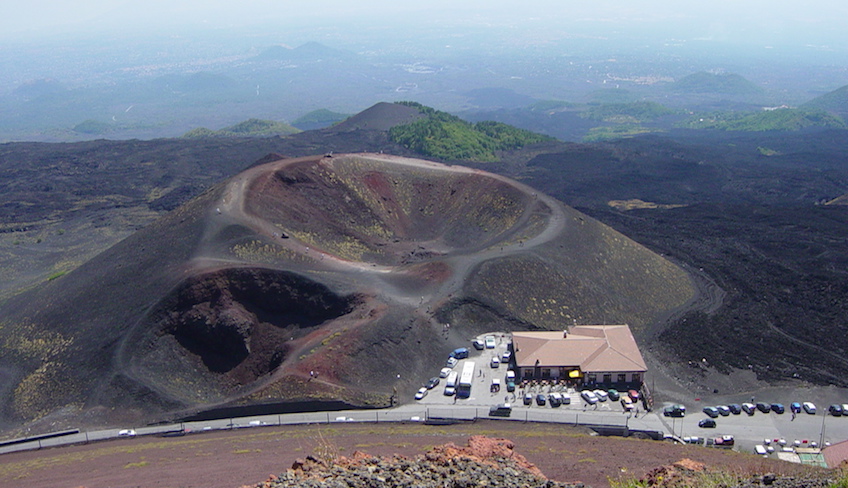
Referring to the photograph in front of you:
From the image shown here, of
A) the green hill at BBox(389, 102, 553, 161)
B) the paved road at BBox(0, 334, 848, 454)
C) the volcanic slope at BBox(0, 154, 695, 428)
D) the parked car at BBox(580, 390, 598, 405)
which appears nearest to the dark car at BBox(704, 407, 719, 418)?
the paved road at BBox(0, 334, 848, 454)

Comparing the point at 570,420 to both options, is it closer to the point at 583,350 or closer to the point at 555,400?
the point at 555,400

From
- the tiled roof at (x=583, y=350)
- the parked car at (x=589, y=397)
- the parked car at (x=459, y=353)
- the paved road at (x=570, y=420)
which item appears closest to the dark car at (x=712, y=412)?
the paved road at (x=570, y=420)

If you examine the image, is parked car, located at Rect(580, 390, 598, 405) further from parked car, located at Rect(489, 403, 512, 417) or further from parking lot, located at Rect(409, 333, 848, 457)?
parked car, located at Rect(489, 403, 512, 417)

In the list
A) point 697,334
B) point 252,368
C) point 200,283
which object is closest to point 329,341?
point 252,368

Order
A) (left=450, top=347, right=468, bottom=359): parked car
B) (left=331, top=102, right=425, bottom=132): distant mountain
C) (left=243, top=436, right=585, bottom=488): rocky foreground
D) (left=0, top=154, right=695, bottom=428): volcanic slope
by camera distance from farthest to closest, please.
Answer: (left=331, top=102, right=425, bottom=132): distant mountain < (left=450, top=347, right=468, bottom=359): parked car < (left=0, top=154, right=695, bottom=428): volcanic slope < (left=243, top=436, right=585, bottom=488): rocky foreground

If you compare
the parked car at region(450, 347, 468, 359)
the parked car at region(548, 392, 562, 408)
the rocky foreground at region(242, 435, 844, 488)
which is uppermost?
the rocky foreground at region(242, 435, 844, 488)

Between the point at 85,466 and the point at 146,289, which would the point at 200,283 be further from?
the point at 85,466
